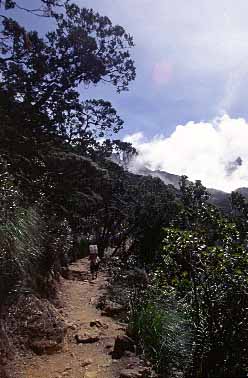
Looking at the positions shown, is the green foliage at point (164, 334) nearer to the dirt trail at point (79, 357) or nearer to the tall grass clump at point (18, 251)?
the dirt trail at point (79, 357)

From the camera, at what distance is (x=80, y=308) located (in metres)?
9.61

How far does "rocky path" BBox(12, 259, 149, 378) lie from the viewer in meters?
5.64

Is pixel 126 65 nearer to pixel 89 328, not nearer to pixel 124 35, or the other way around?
pixel 124 35

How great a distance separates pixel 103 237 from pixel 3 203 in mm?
15621

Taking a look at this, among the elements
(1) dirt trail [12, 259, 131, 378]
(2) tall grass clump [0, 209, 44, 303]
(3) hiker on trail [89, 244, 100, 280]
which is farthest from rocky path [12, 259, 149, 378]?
(3) hiker on trail [89, 244, 100, 280]

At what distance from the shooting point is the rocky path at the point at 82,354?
18.5ft

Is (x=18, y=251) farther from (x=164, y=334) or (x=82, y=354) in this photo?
(x=164, y=334)

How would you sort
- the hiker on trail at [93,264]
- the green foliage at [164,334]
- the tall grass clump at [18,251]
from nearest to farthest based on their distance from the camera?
the green foliage at [164,334] → the tall grass clump at [18,251] → the hiker on trail at [93,264]

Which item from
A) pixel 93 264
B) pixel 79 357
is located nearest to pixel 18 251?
pixel 79 357

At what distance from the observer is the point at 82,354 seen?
6492 millimetres

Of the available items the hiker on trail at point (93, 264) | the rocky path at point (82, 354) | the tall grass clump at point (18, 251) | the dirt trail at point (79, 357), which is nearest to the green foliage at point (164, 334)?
the rocky path at point (82, 354)

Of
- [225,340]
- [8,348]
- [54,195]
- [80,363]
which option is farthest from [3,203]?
Answer: [54,195]

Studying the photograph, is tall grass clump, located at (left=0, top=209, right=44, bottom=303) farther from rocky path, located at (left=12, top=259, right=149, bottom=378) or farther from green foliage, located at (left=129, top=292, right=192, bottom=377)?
green foliage, located at (left=129, top=292, right=192, bottom=377)

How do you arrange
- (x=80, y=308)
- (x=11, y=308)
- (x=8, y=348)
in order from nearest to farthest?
(x=8, y=348), (x=11, y=308), (x=80, y=308)
